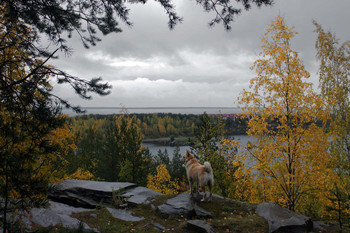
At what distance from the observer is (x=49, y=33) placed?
522 cm

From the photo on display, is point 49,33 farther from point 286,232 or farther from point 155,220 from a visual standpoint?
point 286,232

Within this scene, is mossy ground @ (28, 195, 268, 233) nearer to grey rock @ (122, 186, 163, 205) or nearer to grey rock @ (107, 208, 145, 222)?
grey rock @ (107, 208, 145, 222)

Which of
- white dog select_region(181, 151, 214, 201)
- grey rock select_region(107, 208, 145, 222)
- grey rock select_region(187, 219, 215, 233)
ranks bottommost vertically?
grey rock select_region(107, 208, 145, 222)

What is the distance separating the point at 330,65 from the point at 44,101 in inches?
665

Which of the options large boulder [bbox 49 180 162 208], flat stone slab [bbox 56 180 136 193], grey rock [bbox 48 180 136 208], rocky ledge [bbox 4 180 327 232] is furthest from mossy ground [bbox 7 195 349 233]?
flat stone slab [bbox 56 180 136 193]

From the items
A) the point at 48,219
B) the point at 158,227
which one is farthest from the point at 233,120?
the point at 48,219

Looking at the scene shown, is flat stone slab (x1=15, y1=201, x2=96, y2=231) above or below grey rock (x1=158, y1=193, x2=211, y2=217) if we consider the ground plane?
above

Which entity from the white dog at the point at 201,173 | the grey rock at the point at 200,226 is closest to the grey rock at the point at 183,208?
the white dog at the point at 201,173

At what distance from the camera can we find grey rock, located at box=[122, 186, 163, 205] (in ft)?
31.1

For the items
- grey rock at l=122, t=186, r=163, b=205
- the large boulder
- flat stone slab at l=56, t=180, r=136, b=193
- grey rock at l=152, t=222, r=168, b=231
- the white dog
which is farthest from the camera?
flat stone slab at l=56, t=180, r=136, b=193

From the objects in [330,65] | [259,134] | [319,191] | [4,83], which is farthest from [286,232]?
[330,65]

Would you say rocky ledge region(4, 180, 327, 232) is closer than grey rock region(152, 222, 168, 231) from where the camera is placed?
Yes

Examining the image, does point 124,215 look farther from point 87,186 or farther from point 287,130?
point 287,130

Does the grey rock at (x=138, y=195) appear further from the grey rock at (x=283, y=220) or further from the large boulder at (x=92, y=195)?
the grey rock at (x=283, y=220)
